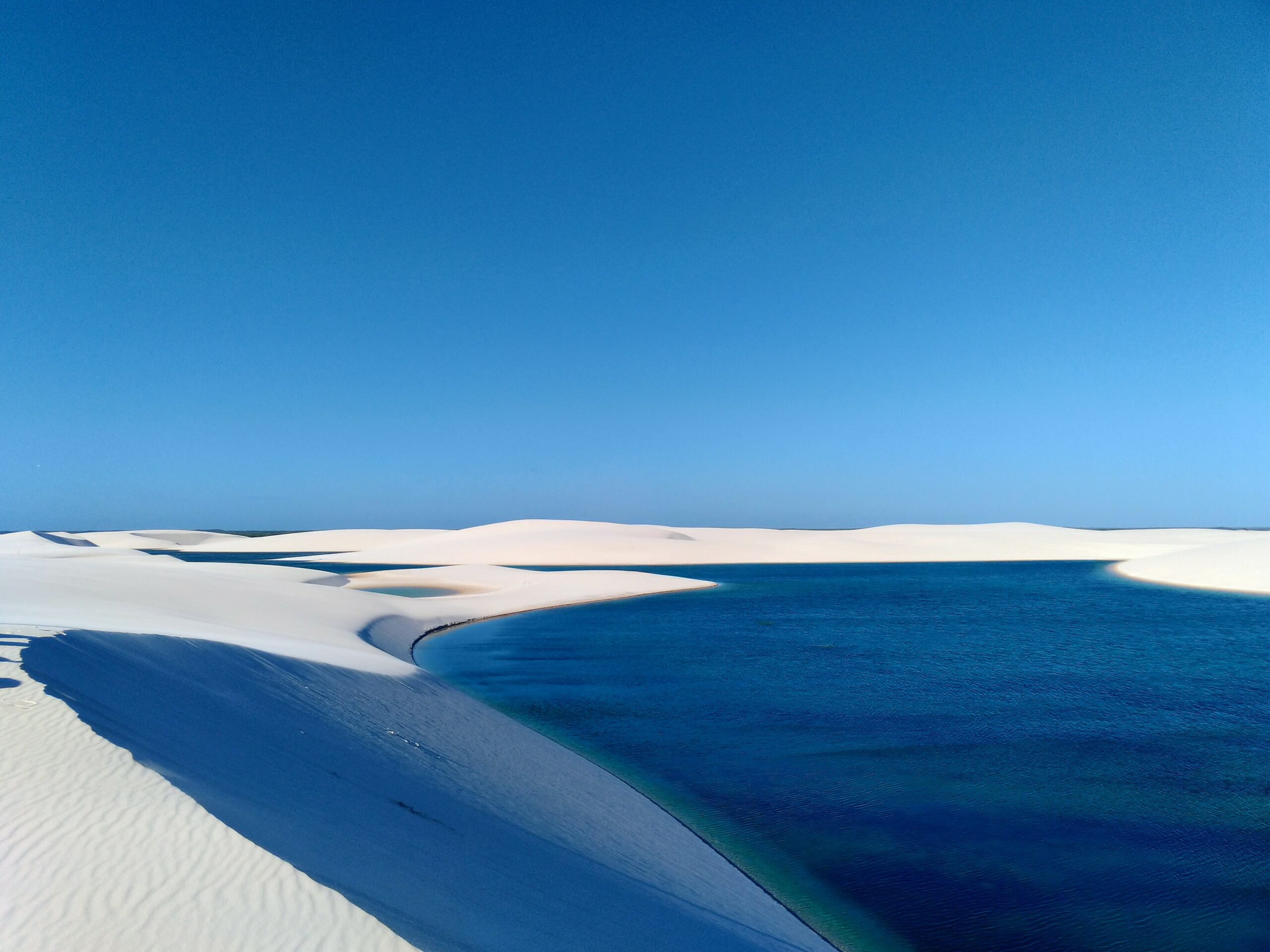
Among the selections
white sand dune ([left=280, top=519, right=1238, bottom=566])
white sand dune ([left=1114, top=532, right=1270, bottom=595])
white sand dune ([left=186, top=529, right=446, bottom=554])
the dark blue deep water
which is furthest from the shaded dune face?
white sand dune ([left=186, top=529, right=446, bottom=554])

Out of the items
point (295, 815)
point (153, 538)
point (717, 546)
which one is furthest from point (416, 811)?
point (153, 538)

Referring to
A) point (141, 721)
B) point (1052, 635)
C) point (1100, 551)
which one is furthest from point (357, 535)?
point (141, 721)

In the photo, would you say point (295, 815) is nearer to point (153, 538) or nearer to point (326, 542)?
point (326, 542)

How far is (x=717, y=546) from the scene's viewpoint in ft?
245

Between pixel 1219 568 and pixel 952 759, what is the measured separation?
1459 inches

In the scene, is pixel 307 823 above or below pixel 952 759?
above

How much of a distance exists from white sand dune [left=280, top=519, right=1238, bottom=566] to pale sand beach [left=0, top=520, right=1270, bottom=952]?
162 feet

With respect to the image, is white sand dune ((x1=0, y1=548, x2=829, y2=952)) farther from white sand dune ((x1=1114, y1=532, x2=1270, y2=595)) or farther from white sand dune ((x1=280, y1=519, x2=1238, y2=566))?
white sand dune ((x1=280, y1=519, x2=1238, y2=566))

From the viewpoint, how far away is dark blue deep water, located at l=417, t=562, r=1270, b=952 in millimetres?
5715

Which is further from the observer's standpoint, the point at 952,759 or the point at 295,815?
the point at 952,759

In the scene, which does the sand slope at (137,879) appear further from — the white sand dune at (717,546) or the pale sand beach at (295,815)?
the white sand dune at (717,546)

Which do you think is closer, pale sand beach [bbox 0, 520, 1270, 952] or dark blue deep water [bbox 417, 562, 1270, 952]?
pale sand beach [bbox 0, 520, 1270, 952]

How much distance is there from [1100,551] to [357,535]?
3287 inches

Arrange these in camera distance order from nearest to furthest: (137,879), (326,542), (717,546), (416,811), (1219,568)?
(137,879) → (416,811) → (1219,568) → (717,546) → (326,542)
